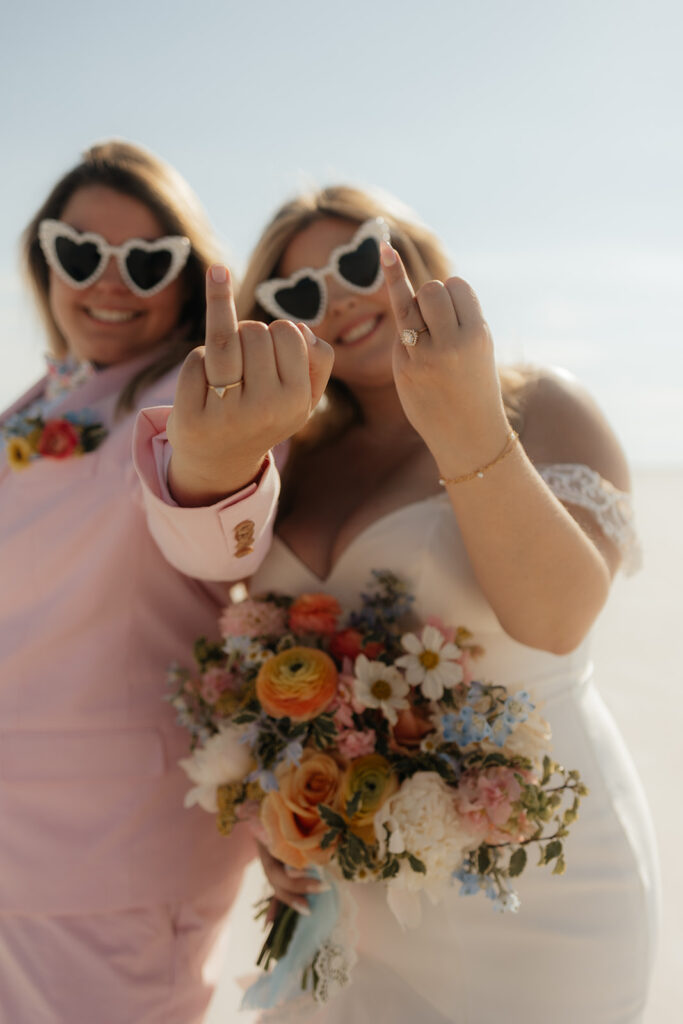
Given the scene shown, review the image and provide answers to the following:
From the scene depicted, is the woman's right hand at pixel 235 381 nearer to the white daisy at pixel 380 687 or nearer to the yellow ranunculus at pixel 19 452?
the white daisy at pixel 380 687

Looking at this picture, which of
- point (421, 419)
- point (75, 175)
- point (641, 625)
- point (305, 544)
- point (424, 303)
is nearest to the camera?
point (424, 303)

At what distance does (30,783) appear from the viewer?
2.13 metres

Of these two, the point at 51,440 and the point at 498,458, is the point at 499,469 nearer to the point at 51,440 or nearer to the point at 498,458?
the point at 498,458

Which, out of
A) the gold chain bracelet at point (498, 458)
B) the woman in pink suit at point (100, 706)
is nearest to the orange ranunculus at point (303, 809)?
the woman in pink suit at point (100, 706)

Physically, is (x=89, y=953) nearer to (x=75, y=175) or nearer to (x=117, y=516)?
(x=117, y=516)

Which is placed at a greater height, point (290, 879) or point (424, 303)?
point (424, 303)

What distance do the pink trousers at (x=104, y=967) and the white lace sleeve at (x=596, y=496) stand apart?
1336 mm

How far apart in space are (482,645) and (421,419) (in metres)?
0.72

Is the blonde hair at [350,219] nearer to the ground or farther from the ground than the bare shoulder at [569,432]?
farther from the ground

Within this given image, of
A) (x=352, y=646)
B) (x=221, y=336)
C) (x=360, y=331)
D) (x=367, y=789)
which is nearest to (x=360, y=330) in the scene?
(x=360, y=331)

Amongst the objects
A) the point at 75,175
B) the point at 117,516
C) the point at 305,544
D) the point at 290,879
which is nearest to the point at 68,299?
the point at 75,175

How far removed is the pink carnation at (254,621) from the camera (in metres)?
2.06

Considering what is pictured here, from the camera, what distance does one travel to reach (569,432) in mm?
2158

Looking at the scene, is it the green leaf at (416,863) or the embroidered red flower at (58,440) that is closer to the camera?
the green leaf at (416,863)
